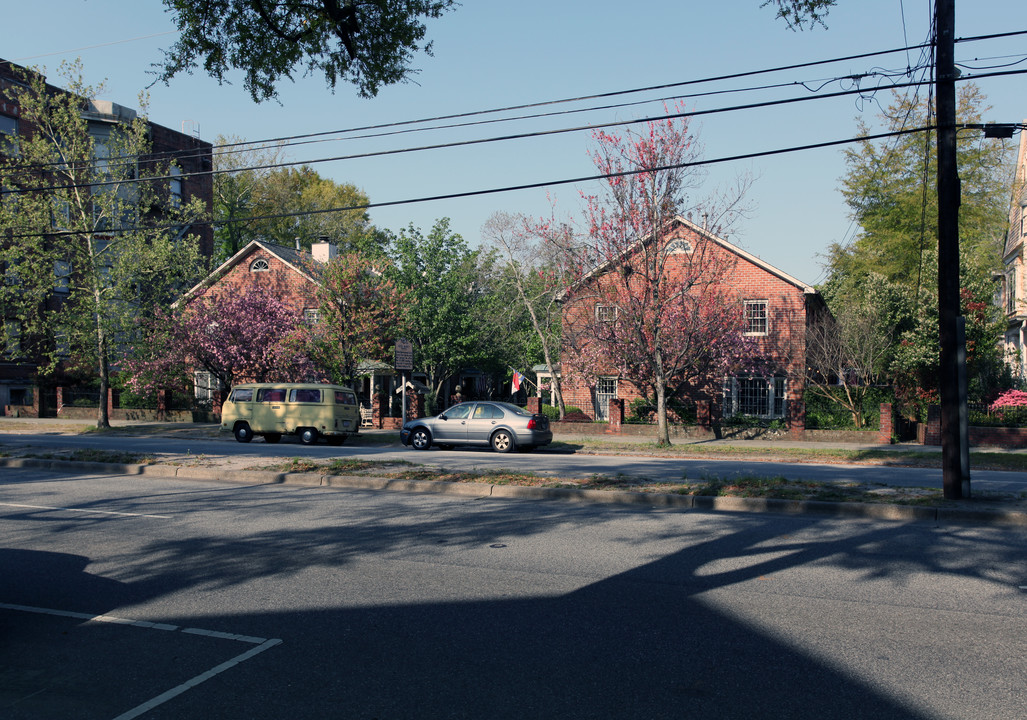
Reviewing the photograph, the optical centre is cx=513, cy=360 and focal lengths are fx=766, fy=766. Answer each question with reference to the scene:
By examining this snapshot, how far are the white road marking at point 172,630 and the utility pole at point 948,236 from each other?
9.87m

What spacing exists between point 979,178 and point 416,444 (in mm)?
36098

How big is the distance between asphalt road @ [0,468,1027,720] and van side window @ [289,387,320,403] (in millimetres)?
14280

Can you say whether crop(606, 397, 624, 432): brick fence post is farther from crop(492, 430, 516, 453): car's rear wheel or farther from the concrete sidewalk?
crop(492, 430, 516, 453): car's rear wheel

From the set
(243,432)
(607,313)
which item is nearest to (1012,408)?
(607,313)

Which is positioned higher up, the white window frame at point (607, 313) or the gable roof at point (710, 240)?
the gable roof at point (710, 240)

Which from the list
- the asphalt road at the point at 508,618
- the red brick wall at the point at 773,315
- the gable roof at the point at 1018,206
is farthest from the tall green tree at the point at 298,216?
the asphalt road at the point at 508,618

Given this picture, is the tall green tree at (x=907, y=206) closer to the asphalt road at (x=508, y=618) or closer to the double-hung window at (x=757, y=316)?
the double-hung window at (x=757, y=316)

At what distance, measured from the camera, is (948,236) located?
1126cm

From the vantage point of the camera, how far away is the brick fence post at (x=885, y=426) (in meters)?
24.9

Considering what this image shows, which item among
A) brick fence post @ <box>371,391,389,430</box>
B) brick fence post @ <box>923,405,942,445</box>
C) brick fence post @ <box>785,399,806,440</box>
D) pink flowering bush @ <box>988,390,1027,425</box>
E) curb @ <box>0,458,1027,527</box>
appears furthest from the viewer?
→ brick fence post @ <box>371,391,389,430</box>

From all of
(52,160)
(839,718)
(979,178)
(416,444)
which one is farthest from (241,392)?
(979,178)

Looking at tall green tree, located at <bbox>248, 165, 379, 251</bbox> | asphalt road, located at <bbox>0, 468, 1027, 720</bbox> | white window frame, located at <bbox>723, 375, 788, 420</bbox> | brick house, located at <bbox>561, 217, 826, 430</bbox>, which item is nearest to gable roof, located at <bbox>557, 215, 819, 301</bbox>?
brick house, located at <bbox>561, 217, 826, 430</bbox>

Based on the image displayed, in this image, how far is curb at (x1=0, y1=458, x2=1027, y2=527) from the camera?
9992 mm

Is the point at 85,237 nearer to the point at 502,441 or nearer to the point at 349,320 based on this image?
the point at 349,320
